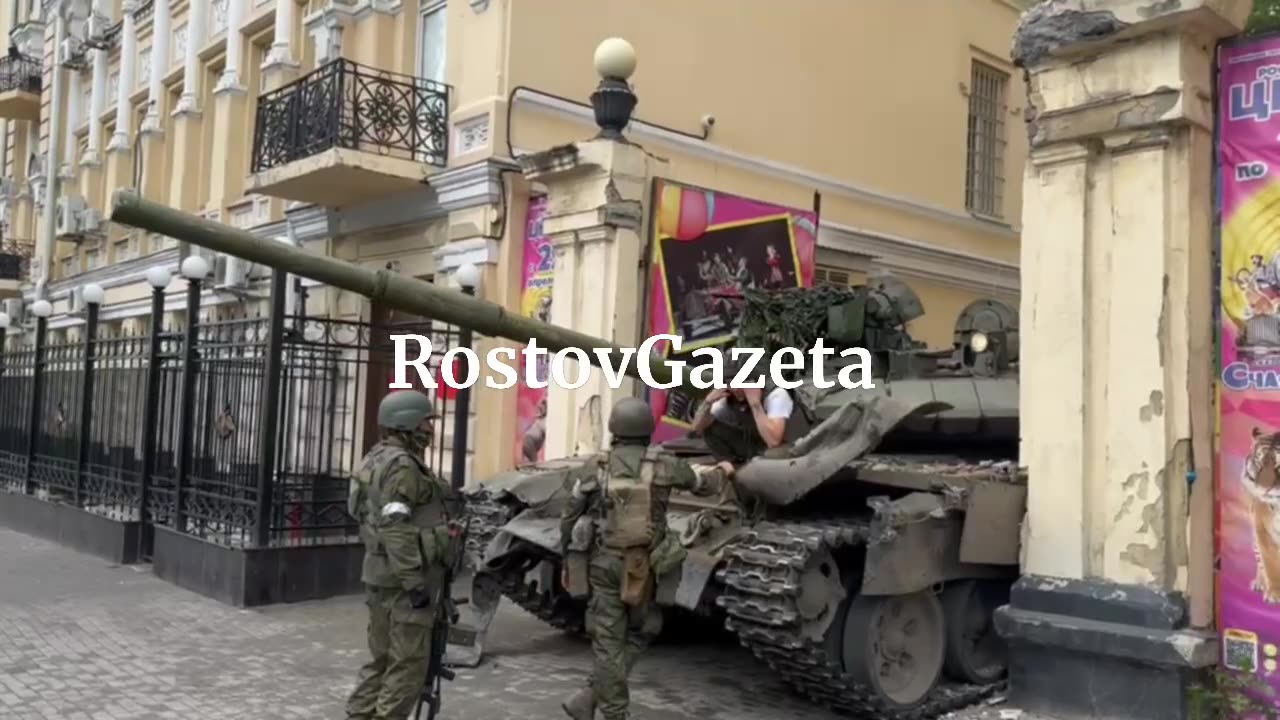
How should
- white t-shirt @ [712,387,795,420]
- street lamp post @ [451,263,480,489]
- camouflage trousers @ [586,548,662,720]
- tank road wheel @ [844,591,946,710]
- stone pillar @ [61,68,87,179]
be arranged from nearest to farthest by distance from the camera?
1. camouflage trousers @ [586,548,662,720]
2. tank road wheel @ [844,591,946,710]
3. white t-shirt @ [712,387,795,420]
4. street lamp post @ [451,263,480,489]
5. stone pillar @ [61,68,87,179]

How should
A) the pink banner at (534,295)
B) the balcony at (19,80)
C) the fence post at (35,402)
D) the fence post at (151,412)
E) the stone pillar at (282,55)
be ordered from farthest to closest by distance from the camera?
the balcony at (19,80), the stone pillar at (282,55), the fence post at (35,402), the pink banner at (534,295), the fence post at (151,412)

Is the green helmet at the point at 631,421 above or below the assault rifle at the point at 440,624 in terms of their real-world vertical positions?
above

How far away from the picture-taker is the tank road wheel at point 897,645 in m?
6.29

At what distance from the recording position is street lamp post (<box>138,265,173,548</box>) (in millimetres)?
10969

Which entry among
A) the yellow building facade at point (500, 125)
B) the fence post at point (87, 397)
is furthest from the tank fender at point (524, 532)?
the fence post at point (87, 397)

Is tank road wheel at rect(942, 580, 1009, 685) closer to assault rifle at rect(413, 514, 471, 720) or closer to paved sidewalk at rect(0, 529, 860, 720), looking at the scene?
paved sidewalk at rect(0, 529, 860, 720)

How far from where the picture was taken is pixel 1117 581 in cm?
579

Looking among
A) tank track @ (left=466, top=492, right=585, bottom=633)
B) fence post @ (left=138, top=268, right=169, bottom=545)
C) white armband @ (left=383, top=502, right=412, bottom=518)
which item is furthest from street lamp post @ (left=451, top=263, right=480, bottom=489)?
white armband @ (left=383, top=502, right=412, bottom=518)

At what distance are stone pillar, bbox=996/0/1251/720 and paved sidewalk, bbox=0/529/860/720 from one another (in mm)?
1491

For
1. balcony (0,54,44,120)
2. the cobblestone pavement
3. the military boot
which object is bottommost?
the cobblestone pavement

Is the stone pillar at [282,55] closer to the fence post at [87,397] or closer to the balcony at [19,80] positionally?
the fence post at [87,397]

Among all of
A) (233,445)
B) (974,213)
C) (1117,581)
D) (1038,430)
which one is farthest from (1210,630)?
(974,213)

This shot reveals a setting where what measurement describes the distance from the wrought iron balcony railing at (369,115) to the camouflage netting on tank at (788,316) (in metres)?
4.75

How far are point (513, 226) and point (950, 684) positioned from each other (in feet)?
20.8
